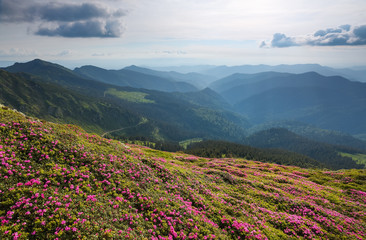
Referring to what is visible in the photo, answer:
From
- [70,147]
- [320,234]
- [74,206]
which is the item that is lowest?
[320,234]

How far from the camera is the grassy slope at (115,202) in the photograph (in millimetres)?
13461

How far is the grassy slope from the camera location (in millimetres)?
13461

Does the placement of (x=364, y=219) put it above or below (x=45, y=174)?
below

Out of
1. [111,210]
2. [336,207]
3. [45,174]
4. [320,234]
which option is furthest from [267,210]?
[45,174]

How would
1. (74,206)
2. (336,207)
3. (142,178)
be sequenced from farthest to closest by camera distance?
(336,207), (142,178), (74,206)

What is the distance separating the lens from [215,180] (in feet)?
115

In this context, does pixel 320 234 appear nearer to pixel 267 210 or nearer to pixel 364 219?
pixel 267 210

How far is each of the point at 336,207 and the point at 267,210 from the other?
1894 cm

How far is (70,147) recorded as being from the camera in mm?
21938

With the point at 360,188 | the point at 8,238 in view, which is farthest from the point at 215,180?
the point at 360,188

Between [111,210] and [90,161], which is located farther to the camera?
[90,161]

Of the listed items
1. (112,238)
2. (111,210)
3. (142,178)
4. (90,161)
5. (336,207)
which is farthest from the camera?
(336,207)

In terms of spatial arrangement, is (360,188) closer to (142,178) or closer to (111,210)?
(142,178)

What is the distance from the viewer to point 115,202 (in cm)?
1728
